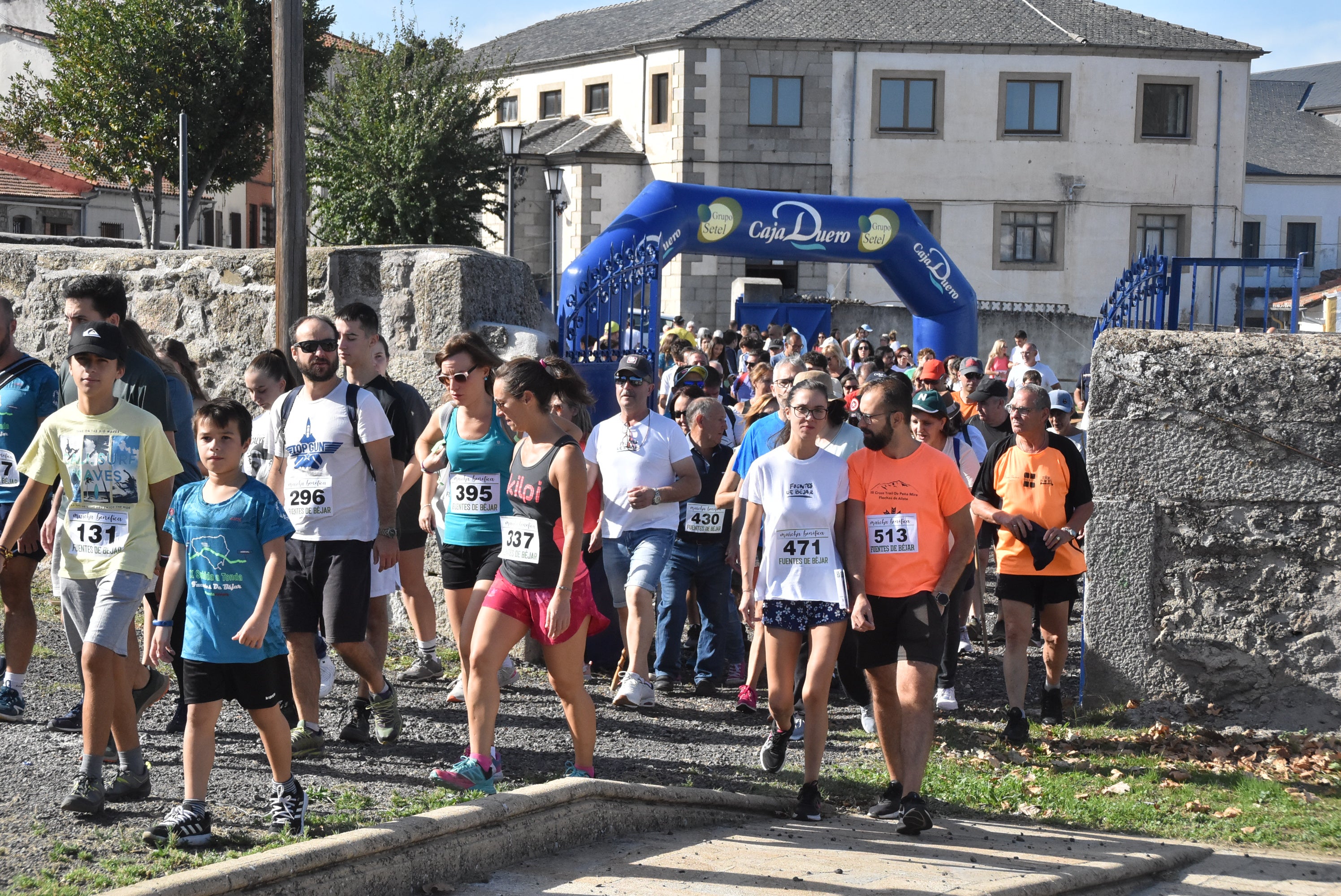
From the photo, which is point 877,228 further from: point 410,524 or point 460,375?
point 460,375

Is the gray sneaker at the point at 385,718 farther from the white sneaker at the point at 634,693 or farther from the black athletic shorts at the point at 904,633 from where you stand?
the black athletic shorts at the point at 904,633

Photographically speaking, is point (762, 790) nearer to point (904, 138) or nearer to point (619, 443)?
point (619, 443)

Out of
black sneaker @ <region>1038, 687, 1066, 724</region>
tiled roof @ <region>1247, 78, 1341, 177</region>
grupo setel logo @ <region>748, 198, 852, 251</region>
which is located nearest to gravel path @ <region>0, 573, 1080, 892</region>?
black sneaker @ <region>1038, 687, 1066, 724</region>

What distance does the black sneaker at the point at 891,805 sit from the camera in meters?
5.34

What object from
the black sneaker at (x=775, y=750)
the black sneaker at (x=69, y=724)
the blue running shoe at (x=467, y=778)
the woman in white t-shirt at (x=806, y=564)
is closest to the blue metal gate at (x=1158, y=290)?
the woman in white t-shirt at (x=806, y=564)

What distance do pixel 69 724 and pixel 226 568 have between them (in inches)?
70.9

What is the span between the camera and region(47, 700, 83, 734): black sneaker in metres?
5.66

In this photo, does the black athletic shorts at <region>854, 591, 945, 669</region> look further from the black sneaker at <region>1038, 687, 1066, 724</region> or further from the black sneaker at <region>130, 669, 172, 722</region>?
the black sneaker at <region>130, 669, 172, 722</region>

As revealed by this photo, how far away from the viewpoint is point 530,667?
762 centimetres

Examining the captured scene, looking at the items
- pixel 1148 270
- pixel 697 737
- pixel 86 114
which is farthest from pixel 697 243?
pixel 86 114

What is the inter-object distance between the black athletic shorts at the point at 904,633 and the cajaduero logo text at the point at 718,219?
11897 millimetres

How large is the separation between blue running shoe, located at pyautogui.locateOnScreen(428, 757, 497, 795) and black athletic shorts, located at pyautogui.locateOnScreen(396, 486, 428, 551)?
2.16 meters

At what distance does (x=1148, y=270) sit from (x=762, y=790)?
6.55m

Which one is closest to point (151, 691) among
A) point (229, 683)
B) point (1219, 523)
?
point (229, 683)
